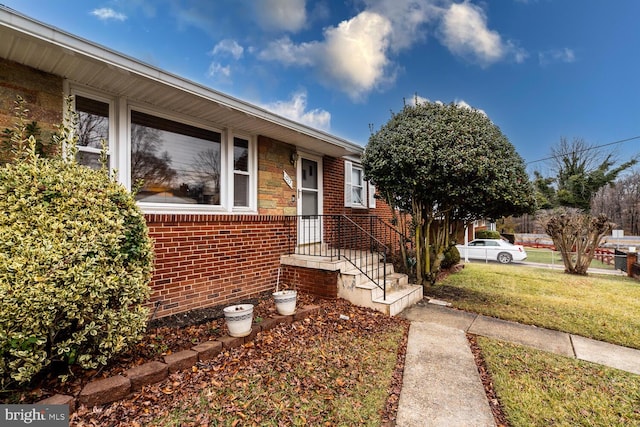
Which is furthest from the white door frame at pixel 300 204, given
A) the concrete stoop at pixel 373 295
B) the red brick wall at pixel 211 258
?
the concrete stoop at pixel 373 295

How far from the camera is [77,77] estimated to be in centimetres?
334

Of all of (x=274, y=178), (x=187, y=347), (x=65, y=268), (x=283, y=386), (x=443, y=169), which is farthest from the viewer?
(x=274, y=178)

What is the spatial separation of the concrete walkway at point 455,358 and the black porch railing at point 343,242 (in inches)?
43.8

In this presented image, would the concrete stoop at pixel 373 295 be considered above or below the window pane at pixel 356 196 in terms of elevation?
below

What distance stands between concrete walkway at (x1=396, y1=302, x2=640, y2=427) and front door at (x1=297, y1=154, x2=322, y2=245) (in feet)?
8.94

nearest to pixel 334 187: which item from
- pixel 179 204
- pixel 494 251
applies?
pixel 179 204

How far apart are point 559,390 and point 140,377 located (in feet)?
12.2

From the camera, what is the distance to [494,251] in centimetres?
1481

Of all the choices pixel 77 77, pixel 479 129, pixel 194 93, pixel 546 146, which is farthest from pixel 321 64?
pixel 546 146

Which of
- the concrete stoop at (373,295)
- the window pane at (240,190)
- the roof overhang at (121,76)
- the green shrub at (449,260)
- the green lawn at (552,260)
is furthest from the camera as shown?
the green lawn at (552,260)

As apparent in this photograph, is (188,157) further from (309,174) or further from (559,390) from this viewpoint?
(559,390)

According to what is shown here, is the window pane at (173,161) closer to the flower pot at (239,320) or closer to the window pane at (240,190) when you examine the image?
the window pane at (240,190)

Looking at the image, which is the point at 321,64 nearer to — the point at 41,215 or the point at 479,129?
the point at 479,129

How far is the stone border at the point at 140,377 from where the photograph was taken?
2123 mm
